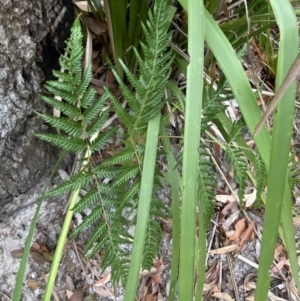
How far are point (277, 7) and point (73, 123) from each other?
383mm

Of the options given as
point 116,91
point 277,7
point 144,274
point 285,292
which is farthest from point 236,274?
point 277,7

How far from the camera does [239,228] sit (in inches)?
44.6

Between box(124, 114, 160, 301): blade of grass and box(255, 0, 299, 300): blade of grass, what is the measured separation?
0.52 feet

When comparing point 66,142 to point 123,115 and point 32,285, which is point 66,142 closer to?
point 123,115

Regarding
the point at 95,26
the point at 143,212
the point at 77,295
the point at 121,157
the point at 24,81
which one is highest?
the point at 95,26

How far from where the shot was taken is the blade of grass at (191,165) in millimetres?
472

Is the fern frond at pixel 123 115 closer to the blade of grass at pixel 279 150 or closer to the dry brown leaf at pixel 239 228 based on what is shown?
the blade of grass at pixel 279 150

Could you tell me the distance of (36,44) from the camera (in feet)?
2.48

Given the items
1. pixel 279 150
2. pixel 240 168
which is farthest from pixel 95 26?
pixel 279 150

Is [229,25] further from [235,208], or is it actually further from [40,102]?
[235,208]

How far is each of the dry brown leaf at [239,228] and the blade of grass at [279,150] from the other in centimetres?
64

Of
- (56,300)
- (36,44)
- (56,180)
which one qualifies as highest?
(36,44)

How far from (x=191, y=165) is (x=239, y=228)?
71cm

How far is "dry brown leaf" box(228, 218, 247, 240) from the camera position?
1.13 m
